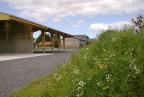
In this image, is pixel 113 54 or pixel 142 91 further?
pixel 113 54

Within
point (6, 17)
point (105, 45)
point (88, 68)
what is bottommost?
point (88, 68)

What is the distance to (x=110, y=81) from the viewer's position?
234 inches

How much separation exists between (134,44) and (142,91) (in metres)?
1.54

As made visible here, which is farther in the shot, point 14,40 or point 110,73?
point 14,40

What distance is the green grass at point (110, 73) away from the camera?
5.86 metres

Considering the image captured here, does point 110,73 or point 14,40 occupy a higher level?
point 14,40

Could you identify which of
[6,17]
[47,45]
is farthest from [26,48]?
[47,45]

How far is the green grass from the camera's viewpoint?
19.2 ft

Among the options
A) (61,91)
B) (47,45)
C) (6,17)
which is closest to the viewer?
(61,91)

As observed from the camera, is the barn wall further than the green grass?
Yes

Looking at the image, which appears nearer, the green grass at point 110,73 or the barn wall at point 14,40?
the green grass at point 110,73

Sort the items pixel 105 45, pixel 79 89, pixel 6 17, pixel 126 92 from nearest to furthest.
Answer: pixel 126 92
pixel 79 89
pixel 105 45
pixel 6 17

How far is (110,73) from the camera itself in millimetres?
6180

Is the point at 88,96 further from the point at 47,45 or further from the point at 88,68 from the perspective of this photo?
the point at 47,45
